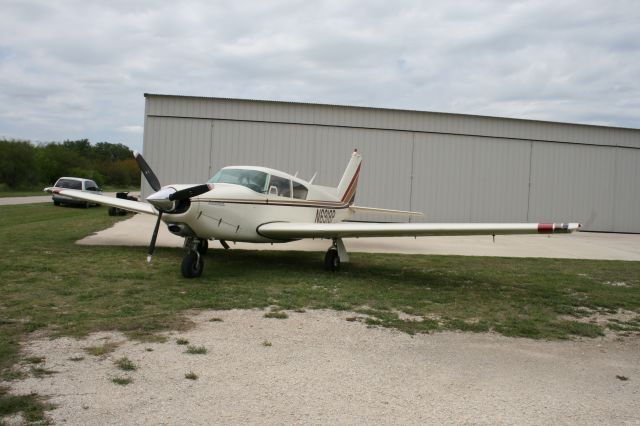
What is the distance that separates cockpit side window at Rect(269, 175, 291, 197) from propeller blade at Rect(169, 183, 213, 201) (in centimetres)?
225

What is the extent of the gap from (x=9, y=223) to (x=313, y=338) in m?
17.4

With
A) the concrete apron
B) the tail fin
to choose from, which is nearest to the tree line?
Result: the concrete apron

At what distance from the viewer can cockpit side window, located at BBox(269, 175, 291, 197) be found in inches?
444

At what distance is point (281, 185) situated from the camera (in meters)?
11.5

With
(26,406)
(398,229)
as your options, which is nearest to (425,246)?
(398,229)

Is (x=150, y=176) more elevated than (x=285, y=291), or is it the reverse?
(x=150, y=176)

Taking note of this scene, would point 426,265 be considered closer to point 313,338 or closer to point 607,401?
point 313,338

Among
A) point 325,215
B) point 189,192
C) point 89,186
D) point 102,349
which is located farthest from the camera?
point 89,186

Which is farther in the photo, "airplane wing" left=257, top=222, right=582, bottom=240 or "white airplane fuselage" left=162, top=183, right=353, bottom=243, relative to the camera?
"white airplane fuselage" left=162, top=183, right=353, bottom=243

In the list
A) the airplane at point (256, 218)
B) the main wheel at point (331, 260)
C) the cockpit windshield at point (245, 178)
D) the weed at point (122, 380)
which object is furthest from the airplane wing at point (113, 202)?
the weed at point (122, 380)

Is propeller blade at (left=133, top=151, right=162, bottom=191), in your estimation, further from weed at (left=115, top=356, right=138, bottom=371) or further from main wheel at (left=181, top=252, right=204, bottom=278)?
weed at (left=115, top=356, right=138, bottom=371)

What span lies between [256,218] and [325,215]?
3.30 m

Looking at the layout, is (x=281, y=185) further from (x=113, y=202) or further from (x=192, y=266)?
(x=113, y=202)

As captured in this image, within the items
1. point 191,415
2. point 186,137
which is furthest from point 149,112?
point 191,415
